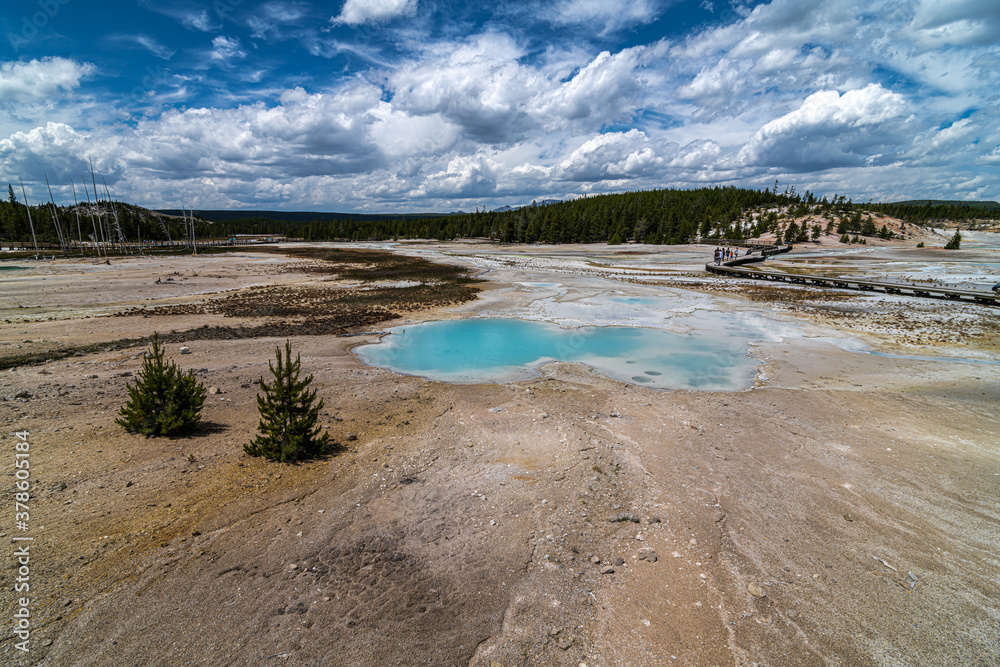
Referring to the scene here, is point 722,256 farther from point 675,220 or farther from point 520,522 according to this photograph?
point 675,220

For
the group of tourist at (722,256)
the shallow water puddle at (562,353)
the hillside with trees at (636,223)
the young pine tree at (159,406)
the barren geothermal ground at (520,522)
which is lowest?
the barren geothermal ground at (520,522)

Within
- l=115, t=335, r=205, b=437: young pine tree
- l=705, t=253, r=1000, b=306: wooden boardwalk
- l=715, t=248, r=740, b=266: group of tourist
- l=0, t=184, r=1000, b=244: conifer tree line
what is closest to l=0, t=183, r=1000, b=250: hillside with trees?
l=0, t=184, r=1000, b=244: conifer tree line

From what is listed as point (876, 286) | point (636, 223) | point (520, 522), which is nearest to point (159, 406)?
point (520, 522)

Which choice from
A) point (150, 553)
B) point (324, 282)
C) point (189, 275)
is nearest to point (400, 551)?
point (150, 553)

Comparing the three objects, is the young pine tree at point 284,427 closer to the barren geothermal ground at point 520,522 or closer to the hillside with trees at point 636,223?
the barren geothermal ground at point 520,522

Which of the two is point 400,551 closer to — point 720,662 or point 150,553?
point 150,553

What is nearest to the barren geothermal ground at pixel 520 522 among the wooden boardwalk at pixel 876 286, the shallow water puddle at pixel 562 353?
the shallow water puddle at pixel 562 353

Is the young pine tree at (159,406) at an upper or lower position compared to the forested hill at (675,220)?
lower
